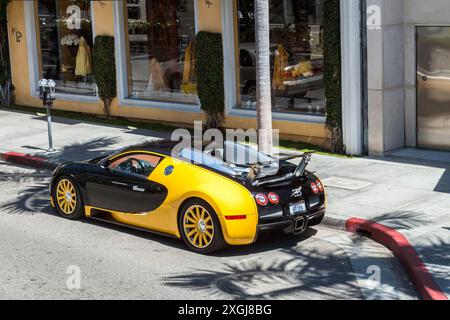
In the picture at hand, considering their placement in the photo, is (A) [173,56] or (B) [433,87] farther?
(A) [173,56]

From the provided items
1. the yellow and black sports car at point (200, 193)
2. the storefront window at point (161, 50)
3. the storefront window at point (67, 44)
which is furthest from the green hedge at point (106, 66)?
the yellow and black sports car at point (200, 193)

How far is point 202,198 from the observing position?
998 cm

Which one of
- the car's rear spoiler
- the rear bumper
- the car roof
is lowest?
the rear bumper

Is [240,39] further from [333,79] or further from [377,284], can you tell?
[377,284]

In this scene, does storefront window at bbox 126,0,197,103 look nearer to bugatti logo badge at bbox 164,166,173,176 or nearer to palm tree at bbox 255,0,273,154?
palm tree at bbox 255,0,273,154

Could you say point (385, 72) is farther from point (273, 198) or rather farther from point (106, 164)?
point (106, 164)

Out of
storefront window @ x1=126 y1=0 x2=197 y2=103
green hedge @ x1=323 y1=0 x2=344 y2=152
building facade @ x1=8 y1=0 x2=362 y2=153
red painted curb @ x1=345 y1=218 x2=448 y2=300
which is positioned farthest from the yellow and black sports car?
storefront window @ x1=126 y1=0 x2=197 y2=103

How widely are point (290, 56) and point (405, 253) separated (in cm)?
815

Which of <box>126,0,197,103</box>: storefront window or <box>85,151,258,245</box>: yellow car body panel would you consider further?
<box>126,0,197,103</box>: storefront window

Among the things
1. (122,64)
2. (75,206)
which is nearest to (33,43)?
(122,64)

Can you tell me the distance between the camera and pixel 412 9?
49.9ft

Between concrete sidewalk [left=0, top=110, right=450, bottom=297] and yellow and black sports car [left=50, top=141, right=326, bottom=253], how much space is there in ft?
4.28

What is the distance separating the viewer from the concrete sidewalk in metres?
10.3

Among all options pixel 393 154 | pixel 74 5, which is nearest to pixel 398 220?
pixel 393 154
